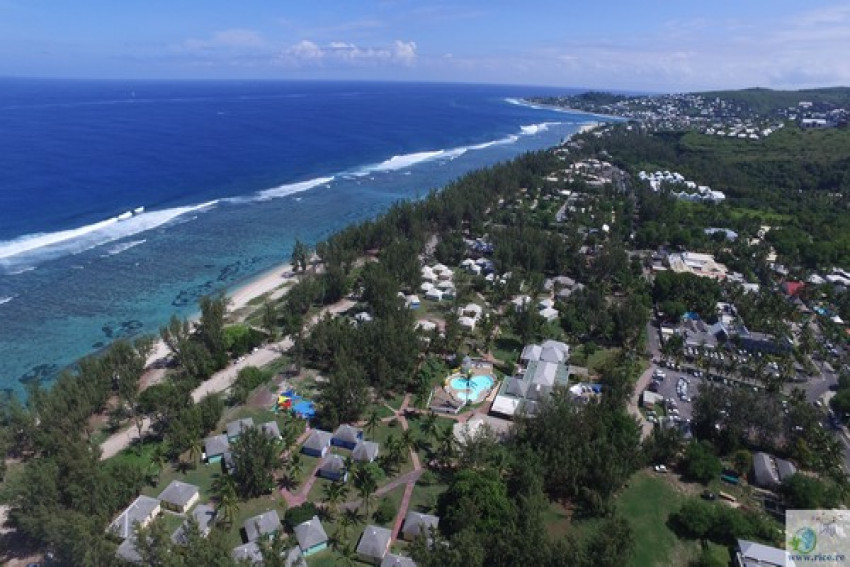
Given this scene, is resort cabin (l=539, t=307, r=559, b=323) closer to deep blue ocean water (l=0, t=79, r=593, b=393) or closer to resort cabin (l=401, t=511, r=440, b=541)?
resort cabin (l=401, t=511, r=440, b=541)

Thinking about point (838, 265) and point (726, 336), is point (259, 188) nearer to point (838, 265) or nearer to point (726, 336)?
point (726, 336)

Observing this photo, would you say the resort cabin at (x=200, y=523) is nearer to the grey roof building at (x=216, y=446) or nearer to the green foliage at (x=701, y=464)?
the grey roof building at (x=216, y=446)

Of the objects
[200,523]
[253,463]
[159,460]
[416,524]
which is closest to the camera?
[416,524]

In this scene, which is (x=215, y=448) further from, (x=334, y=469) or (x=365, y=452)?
(x=365, y=452)

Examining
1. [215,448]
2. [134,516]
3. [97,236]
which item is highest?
[97,236]

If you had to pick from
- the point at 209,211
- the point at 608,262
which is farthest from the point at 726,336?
the point at 209,211

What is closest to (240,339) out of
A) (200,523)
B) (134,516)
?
(134,516)
